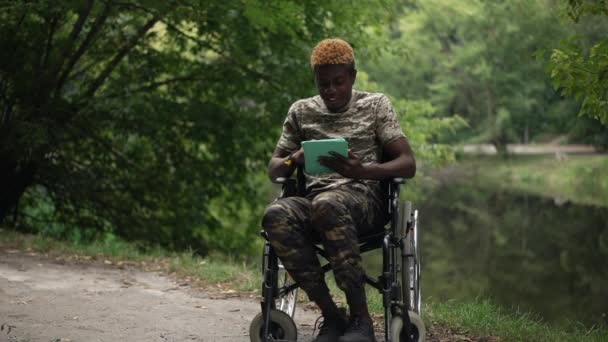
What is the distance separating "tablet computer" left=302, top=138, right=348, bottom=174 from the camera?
365 cm

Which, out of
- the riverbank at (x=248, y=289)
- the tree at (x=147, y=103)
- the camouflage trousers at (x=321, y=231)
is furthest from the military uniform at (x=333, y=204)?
the tree at (x=147, y=103)

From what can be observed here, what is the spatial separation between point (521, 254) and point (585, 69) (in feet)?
34.8

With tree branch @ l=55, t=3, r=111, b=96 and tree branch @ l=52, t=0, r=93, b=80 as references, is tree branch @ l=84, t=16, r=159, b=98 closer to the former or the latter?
tree branch @ l=55, t=3, r=111, b=96

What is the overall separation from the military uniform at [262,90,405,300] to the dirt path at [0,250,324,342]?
0.80 m

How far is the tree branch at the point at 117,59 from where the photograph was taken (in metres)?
8.91

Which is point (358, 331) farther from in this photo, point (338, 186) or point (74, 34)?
point (74, 34)

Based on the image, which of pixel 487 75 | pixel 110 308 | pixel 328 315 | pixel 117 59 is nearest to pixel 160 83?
pixel 117 59

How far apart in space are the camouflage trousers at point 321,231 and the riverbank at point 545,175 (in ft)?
60.0

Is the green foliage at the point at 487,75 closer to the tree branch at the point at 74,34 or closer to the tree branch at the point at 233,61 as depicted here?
the tree branch at the point at 233,61

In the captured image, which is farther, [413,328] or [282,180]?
[282,180]

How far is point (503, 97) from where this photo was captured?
33906 millimetres

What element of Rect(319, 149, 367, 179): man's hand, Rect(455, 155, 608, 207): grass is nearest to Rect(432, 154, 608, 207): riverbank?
Rect(455, 155, 608, 207): grass

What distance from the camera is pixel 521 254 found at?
47.9 ft

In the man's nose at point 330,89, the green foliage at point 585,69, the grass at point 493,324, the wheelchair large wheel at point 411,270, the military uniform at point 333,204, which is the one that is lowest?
the grass at point 493,324
